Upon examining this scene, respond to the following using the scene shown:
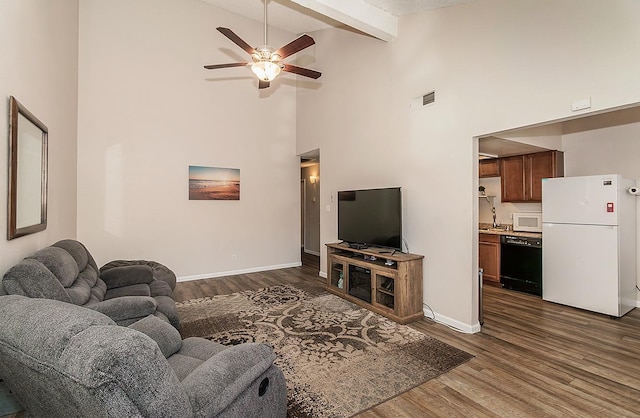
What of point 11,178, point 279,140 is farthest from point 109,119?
point 11,178

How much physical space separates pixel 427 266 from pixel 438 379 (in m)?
1.57

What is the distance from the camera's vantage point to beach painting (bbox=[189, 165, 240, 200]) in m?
5.60

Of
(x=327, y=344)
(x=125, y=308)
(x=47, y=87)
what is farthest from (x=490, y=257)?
(x=47, y=87)

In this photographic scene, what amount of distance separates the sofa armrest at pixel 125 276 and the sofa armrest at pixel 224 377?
2.39 metres

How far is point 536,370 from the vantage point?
2627 millimetres

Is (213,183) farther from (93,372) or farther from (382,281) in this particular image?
(93,372)

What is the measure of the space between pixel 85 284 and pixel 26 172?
0.97m

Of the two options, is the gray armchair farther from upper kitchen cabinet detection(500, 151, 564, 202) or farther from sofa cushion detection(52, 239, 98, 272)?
upper kitchen cabinet detection(500, 151, 564, 202)

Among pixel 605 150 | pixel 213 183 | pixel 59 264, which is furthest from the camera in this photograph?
pixel 213 183

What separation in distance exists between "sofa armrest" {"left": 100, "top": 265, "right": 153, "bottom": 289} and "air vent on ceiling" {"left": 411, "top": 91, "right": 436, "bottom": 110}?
12.2 feet

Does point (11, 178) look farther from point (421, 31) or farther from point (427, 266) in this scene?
point (421, 31)

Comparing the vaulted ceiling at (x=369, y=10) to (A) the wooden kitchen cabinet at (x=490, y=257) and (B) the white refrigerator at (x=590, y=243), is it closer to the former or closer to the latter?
(B) the white refrigerator at (x=590, y=243)

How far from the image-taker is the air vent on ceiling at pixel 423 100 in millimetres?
3754

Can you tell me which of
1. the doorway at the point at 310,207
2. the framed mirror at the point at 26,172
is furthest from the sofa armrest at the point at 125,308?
the doorway at the point at 310,207
